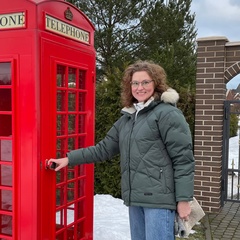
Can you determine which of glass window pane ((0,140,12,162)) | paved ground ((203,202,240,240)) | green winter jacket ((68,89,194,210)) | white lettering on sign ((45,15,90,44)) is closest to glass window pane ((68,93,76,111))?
white lettering on sign ((45,15,90,44))

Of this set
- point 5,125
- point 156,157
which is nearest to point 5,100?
point 5,125

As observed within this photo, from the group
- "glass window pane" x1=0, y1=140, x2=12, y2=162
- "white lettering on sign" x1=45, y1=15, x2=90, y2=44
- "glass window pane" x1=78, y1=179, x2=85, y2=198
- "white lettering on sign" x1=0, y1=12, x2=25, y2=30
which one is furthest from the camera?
"glass window pane" x1=78, y1=179, x2=85, y2=198

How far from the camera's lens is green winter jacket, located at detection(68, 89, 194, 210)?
2420 mm

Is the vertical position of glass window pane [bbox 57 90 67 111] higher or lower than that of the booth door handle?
higher

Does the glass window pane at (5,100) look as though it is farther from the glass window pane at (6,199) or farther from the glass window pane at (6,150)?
the glass window pane at (6,199)

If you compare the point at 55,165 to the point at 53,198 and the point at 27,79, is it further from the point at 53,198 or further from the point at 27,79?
the point at 27,79

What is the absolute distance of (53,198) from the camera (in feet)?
9.02

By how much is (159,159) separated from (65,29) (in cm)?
130

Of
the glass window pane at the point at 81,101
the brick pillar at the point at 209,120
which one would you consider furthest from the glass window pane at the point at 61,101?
the brick pillar at the point at 209,120

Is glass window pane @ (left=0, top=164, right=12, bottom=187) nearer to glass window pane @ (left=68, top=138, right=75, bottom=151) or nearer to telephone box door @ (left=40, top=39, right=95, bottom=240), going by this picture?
telephone box door @ (left=40, top=39, right=95, bottom=240)

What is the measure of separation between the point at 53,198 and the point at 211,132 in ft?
11.7

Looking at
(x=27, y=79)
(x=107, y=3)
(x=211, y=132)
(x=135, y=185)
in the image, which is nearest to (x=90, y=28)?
(x=27, y=79)

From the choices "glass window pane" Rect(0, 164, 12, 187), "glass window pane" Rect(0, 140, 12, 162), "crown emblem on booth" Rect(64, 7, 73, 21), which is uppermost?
"crown emblem on booth" Rect(64, 7, 73, 21)

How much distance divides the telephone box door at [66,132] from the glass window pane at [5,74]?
0.91 ft
